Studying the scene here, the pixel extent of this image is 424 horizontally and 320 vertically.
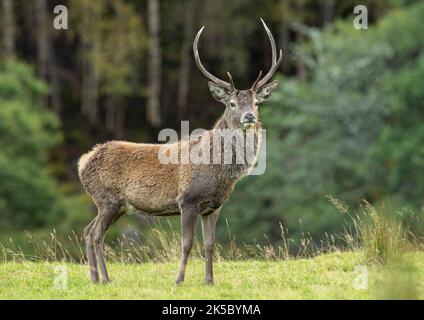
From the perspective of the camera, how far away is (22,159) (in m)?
28.8

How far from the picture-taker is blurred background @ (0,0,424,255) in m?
25.5

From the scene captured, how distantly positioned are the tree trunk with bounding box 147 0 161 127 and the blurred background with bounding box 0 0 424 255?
0.06 m

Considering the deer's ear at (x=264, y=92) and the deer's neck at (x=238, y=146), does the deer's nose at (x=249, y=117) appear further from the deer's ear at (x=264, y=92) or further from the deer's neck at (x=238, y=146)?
the deer's ear at (x=264, y=92)

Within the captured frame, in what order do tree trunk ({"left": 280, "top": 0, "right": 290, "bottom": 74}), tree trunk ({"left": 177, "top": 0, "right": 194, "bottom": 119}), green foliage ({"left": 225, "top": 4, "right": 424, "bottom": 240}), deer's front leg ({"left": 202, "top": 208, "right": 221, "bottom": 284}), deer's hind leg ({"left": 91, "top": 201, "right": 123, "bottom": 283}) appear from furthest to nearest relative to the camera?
tree trunk ({"left": 177, "top": 0, "right": 194, "bottom": 119}), tree trunk ({"left": 280, "top": 0, "right": 290, "bottom": 74}), green foliage ({"left": 225, "top": 4, "right": 424, "bottom": 240}), deer's hind leg ({"left": 91, "top": 201, "right": 123, "bottom": 283}), deer's front leg ({"left": 202, "top": 208, "right": 221, "bottom": 284})

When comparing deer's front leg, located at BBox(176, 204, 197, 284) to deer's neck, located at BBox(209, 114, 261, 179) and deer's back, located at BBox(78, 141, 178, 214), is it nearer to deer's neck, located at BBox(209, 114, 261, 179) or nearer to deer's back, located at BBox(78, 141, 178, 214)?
deer's back, located at BBox(78, 141, 178, 214)

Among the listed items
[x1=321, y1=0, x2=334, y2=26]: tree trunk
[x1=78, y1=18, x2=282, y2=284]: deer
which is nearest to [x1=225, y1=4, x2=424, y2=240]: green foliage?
[x1=321, y1=0, x2=334, y2=26]: tree trunk

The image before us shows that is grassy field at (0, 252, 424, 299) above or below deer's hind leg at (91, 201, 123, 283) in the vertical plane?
below

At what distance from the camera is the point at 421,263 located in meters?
10.3

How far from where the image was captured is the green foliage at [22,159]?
91.4ft

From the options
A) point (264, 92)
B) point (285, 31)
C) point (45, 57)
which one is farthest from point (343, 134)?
point (264, 92)

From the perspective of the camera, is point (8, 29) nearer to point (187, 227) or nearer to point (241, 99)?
point (241, 99)

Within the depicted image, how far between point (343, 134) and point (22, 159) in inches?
410

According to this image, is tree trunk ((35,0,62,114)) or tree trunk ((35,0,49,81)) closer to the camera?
tree trunk ((35,0,49,81))
